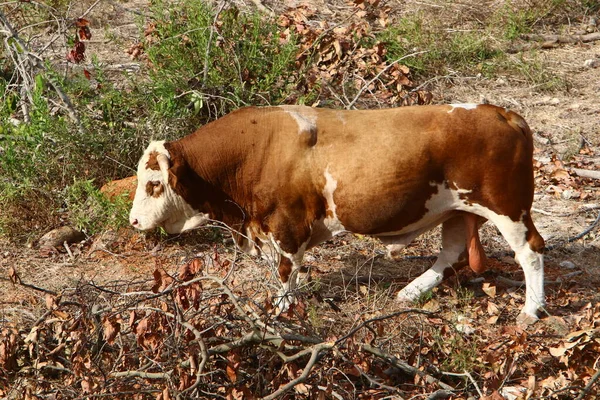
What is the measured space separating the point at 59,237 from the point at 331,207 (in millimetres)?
2715

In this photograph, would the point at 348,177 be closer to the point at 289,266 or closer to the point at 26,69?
the point at 289,266

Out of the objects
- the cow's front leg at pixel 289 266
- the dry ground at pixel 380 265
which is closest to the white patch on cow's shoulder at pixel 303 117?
the cow's front leg at pixel 289 266

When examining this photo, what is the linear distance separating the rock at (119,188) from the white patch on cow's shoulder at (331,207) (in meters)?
2.14

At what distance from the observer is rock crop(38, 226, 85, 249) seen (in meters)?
7.64

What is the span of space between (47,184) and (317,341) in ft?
12.6

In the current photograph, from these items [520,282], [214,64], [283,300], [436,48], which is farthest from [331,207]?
[436,48]

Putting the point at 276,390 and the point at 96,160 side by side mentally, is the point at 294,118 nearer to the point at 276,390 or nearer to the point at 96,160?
the point at 276,390

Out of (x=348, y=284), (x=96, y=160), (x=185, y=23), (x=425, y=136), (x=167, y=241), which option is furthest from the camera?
(x=185, y=23)

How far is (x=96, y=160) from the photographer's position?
27.0 feet

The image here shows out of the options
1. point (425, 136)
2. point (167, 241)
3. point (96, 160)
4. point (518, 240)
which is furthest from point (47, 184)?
point (518, 240)

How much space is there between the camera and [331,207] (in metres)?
6.29

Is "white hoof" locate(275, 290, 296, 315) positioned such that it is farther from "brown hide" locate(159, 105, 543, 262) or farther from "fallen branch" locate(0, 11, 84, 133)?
"fallen branch" locate(0, 11, 84, 133)

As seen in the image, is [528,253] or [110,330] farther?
[528,253]

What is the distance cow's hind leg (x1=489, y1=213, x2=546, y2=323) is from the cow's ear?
234 centimetres
